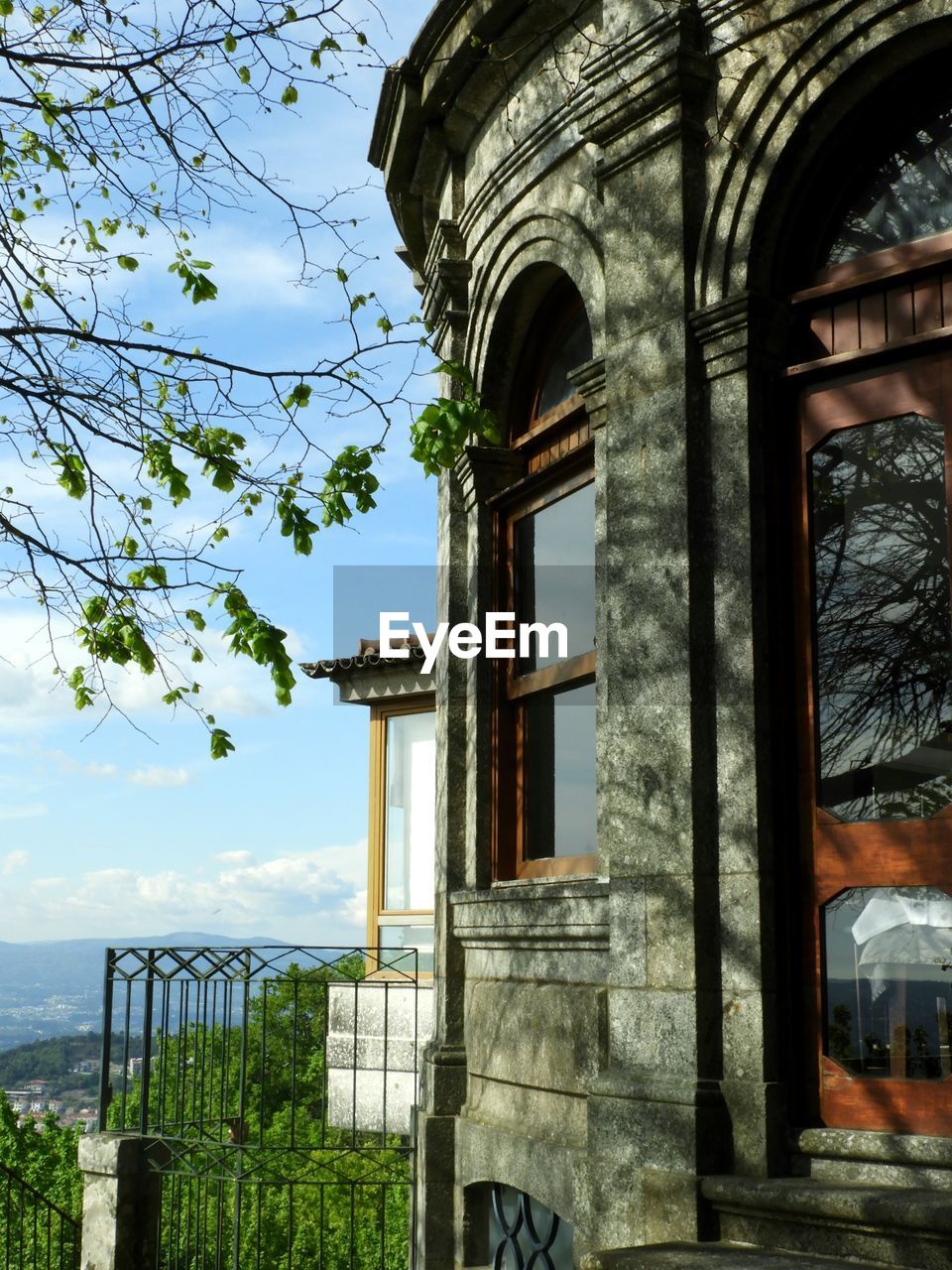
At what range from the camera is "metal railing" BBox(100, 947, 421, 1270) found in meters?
9.60

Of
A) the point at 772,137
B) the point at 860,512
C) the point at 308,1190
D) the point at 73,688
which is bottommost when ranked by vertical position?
the point at 308,1190

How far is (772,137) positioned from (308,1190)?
19122mm

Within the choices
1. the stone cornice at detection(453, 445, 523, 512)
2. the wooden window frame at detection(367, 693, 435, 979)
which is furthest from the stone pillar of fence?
the stone cornice at detection(453, 445, 523, 512)

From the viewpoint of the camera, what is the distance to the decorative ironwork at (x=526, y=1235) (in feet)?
21.8

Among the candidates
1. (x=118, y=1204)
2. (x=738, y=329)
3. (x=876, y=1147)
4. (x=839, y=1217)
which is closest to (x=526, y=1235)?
(x=876, y=1147)

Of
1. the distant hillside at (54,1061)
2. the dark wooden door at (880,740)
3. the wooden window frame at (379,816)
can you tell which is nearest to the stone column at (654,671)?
the dark wooden door at (880,740)

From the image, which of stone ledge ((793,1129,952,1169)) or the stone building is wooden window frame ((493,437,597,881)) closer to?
the stone building

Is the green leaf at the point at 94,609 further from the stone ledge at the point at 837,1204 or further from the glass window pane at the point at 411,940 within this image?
the glass window pane at the point at 411,940

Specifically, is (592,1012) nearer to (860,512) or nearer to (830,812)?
(830,812)

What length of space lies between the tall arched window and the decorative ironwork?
6.54ft

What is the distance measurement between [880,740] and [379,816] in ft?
36.9

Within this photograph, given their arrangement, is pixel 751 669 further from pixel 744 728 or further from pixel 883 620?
pixel 883 620

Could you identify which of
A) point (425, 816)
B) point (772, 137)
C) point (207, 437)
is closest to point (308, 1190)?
point (425, 816)

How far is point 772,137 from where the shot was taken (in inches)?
226
